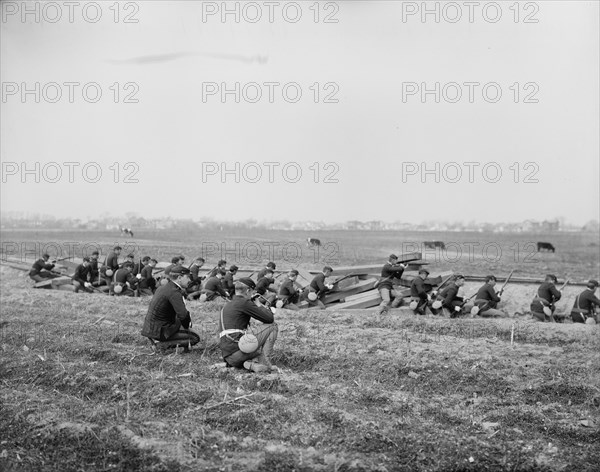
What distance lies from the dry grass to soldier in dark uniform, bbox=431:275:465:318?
2.31 meters

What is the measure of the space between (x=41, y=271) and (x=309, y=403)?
13.1 m

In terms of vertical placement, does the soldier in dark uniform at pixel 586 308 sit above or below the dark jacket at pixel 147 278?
below

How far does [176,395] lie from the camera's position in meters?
5.83

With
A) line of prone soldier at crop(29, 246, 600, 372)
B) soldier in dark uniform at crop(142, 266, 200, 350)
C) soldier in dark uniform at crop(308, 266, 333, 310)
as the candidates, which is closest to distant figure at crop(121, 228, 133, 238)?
line of prone soldier at crop(29, 246, 600, 372)

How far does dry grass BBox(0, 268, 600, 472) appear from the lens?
15.0 feet

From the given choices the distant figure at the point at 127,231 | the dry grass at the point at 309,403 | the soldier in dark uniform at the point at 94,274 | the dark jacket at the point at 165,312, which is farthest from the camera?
the distant figure at the point at 127,231

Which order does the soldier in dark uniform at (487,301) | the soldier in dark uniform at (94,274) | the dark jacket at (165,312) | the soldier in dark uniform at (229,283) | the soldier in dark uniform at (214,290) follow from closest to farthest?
the dark jacket at (165,312) < the soldier in dark uniform at (487,301) < the soldier in dark uniform at (214,290) < the soldier in dark uniform at (229,283) < the soldier in dark uniform at (94,274)

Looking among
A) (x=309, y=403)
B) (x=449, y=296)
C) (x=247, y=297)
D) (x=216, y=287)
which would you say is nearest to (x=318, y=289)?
(x=216, y=287)

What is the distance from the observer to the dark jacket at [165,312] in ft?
24.3

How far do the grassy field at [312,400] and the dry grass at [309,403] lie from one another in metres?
0.02

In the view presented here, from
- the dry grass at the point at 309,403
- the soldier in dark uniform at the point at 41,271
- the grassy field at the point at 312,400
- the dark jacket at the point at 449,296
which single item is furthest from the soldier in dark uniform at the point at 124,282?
the dark jacket at the point at 449,296

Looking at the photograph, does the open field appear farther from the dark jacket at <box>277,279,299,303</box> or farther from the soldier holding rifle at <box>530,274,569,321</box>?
the soldier holding rifle at <box>530,274,569,321</box>

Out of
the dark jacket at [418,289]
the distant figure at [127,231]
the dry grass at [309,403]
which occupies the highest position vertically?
the distant figure at [127,231]

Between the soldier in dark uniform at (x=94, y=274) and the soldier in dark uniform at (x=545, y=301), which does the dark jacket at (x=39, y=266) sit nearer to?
the soldier in dark uniform at (x=94, y=274)
